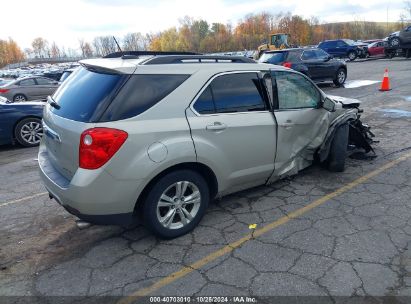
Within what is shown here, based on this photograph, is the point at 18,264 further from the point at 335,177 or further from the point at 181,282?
the point at 335,177

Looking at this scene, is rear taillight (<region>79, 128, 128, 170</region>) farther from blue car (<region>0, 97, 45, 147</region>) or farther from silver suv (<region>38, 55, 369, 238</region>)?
blue car (<region>0, 97, 45, 147</region>)

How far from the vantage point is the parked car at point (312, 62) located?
13.4 metres

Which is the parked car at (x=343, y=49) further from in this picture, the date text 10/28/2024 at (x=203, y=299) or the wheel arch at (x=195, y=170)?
the date text 10/28/2024 at (x=203, y=299)

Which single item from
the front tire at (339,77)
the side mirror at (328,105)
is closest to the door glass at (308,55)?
the front tire at (339,77)

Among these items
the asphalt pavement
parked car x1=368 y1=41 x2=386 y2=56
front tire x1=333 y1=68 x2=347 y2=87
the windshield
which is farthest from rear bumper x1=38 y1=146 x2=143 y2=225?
parked car x1=368 y1=41 x2=386 y2=56

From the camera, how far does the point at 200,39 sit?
116562mm

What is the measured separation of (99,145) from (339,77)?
1373cm

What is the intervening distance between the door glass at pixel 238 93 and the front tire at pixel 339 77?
1177cm

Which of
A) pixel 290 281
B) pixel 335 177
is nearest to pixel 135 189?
pixel 290 281

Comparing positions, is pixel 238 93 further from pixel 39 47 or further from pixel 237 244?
pixel 39 47

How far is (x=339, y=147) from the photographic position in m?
4.82

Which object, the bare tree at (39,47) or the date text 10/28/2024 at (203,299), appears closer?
the date text 10/28/2024 at (203,299)

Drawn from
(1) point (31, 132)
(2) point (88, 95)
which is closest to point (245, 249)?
(2) point (88, 95)

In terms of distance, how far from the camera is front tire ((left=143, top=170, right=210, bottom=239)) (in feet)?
10.7
